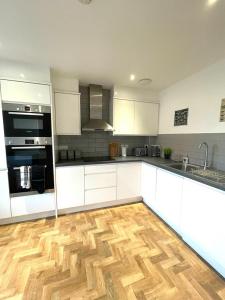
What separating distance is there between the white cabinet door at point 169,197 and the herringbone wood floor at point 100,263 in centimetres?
16

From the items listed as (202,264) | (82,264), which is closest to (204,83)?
(202,264)

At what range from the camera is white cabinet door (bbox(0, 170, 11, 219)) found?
2115 millimetres

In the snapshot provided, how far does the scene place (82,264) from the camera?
5.10 feet

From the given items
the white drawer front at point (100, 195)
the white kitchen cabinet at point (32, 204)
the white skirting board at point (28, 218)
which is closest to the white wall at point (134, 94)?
the white drawer front at point (100, 195)

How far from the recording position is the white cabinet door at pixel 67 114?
2527 mm

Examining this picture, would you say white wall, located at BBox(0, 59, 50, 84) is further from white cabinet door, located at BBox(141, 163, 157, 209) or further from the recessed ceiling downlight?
white cabinet door, located at BBox(141, 163, 157, 209)

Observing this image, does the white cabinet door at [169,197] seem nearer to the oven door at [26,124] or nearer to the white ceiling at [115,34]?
the white ceiling at [115,34]

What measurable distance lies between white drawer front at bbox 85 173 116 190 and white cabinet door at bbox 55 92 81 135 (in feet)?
2.76

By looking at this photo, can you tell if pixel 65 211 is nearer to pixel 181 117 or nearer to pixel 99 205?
pixel 99 205

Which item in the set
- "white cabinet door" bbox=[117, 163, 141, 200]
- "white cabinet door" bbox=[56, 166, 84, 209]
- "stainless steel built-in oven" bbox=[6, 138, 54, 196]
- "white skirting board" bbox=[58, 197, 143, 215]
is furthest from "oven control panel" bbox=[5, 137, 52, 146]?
"white cabinet door" bbox=[117, 163, 141, 200]

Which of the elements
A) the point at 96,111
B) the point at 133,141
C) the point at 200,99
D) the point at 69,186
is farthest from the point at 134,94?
the point at 69,186

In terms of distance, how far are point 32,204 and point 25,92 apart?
1647mm

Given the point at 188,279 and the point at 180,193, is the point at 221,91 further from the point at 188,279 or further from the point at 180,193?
the point at 188,279

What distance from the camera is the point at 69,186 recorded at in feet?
8.05
